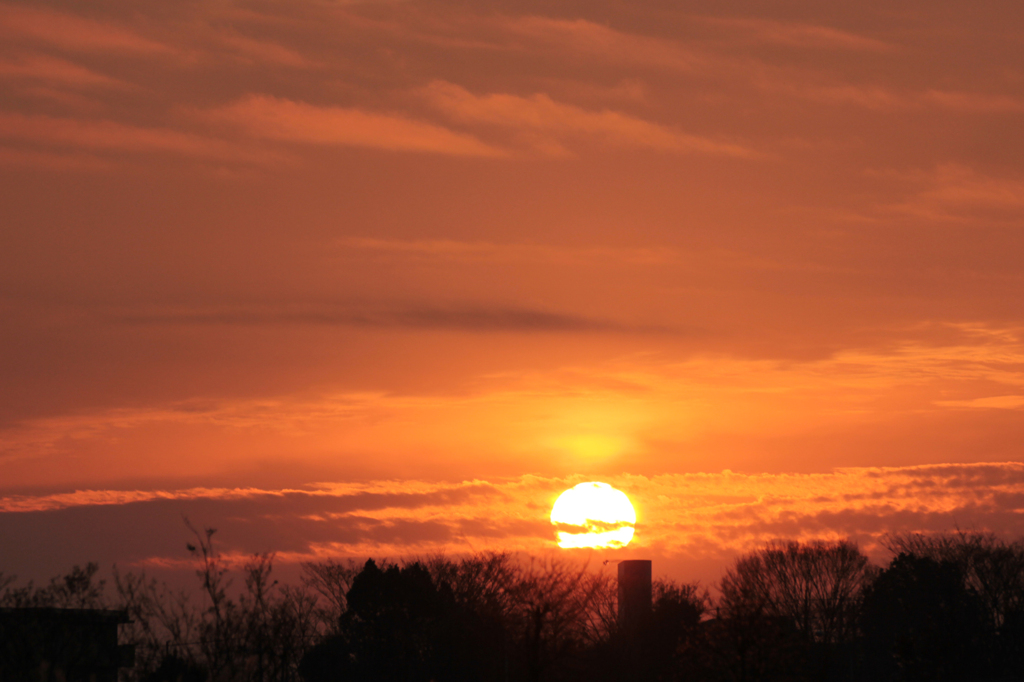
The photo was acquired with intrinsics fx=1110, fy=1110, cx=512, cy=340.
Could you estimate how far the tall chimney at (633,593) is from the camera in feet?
287

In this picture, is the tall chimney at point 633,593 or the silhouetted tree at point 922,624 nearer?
the silhouetted tree at point 922,624

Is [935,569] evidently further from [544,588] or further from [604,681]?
[544,588]

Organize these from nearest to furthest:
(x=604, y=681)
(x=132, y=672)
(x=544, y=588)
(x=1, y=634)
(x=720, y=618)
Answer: (x=1, y=634)
(x=132, y=672)
(x=720, y=618)
(x=544, y=588)
(x=604, y=681)

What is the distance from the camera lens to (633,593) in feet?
307

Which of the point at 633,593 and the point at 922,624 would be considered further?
the point at 633,593

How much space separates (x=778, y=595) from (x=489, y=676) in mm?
28709

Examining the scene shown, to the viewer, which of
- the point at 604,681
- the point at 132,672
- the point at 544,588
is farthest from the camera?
the point at 604,681

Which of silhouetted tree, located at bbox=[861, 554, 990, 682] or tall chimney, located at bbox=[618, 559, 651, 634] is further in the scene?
tall chimney, located at bbox=[618, 559, 651, 634]

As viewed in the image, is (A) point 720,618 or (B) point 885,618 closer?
(A) point 720,618

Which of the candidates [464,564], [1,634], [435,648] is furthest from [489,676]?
[1,634]

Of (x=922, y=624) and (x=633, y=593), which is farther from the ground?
(x=633, y=593)

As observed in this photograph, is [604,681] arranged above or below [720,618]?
below

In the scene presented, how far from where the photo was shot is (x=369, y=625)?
79.4 meters

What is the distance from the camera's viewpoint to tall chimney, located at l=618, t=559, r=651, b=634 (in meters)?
87.6
